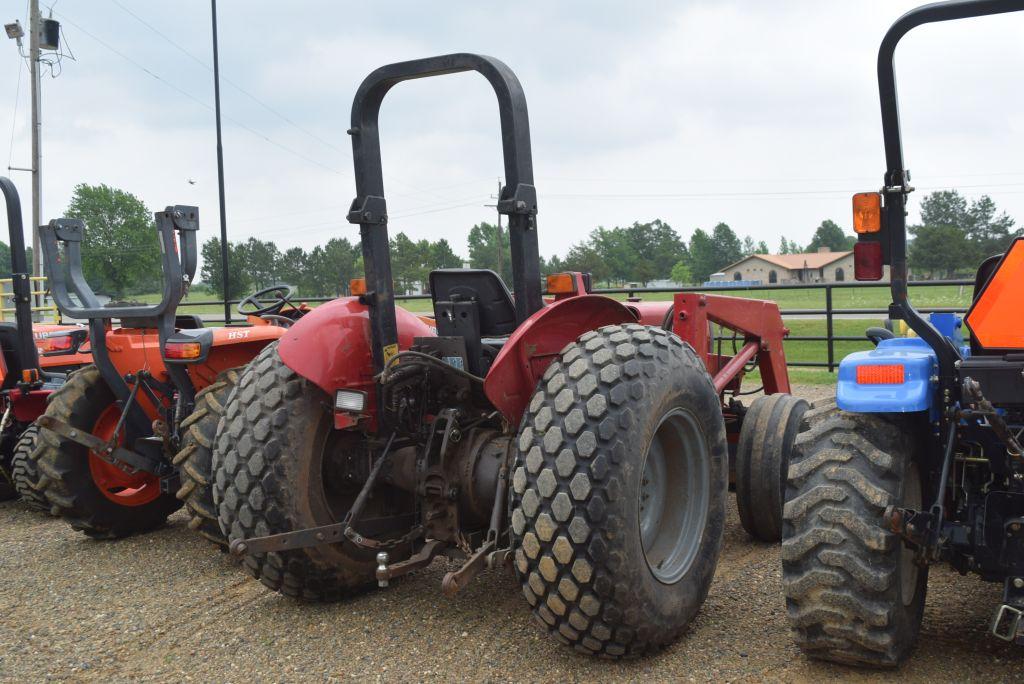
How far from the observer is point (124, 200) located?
121ft

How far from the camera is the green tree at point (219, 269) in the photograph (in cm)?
1811

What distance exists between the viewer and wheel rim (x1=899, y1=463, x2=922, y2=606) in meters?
3.14

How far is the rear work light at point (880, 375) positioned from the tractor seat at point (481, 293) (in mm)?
1554

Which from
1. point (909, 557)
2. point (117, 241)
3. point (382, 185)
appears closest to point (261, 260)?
point (117, 241)

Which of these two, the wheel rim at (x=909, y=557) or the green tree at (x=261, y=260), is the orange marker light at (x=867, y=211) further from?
the green tree at (x=261, y=260)

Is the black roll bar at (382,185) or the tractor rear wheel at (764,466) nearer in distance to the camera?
the black roll bar at (382,185)

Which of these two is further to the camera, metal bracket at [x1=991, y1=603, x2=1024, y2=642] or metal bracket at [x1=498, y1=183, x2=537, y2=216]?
metal bracket at [x1=498, y1=183, x2=537, y2=216]

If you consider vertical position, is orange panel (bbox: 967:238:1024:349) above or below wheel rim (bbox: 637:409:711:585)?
above

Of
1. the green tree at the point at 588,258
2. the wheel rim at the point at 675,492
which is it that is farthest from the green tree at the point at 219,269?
the wheel rim at the point at 675,492

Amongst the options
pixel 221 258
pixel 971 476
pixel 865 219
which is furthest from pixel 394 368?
pixel 221 258

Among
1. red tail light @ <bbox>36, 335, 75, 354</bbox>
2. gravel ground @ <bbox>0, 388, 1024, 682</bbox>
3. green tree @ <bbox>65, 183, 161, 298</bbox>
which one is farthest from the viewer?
green tree @ <bbox>65, 183, 161, 298</bbox>

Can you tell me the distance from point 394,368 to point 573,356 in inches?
33.6

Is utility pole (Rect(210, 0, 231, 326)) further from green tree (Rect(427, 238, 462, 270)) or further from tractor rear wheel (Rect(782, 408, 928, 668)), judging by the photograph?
tractor rear wheel (Rect(782, 408, 928, 668))

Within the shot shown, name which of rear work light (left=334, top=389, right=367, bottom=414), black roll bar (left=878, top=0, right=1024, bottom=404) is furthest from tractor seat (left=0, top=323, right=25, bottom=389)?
black roll bar (left=878, top=0, right=1024, bottom=404)
